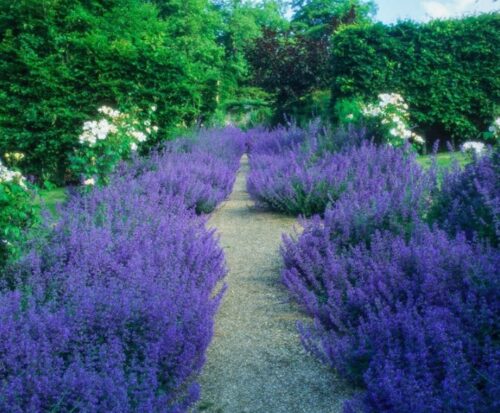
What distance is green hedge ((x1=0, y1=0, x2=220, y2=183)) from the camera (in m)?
9.52

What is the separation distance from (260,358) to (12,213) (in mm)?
2053

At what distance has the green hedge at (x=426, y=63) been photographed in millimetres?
12781

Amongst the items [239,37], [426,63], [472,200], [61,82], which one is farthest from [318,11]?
[472,200]

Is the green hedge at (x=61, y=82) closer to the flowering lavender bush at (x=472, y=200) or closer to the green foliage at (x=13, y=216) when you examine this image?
the green foliage at (x=13, y=216)

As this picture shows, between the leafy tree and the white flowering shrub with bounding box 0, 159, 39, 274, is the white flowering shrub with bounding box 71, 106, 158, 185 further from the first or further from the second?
the leafy tree

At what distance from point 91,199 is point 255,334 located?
241cm

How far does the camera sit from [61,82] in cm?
961

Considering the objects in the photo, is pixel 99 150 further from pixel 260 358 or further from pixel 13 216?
pixel 260 358

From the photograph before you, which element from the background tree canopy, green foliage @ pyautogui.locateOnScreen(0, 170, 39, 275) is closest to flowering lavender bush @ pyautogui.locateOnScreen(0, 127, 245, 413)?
green foliage @ pyautogui.locateOnScreen(0, 170, 39, 275)

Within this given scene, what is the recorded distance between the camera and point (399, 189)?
4805 mm

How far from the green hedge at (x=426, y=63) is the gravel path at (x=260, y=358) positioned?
885 cm

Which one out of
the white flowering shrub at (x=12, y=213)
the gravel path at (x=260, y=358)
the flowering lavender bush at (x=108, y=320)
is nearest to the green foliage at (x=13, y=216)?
the white flowering shrub at (x=12, y=213)

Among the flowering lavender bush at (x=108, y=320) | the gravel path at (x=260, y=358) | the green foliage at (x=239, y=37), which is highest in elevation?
the green foliage at (x=239, y=37)

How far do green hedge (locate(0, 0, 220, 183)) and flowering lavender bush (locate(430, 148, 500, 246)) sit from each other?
6186 mm
